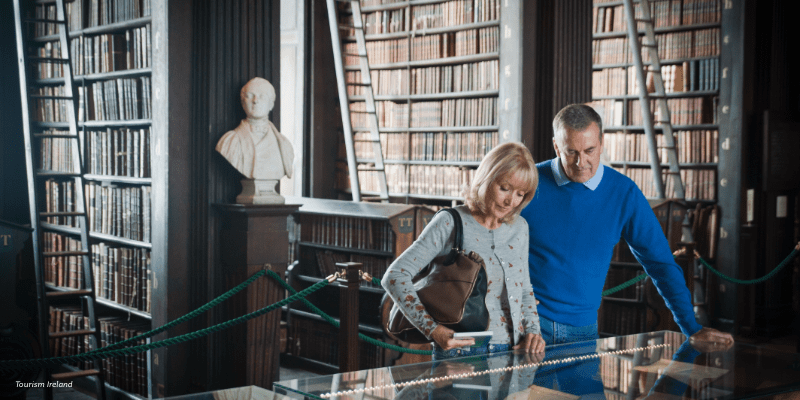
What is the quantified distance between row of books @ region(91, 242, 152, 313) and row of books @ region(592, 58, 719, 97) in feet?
14.1

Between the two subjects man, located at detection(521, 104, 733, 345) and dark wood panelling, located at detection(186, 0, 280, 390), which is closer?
man, located at detection(521, 104, 733, 345)

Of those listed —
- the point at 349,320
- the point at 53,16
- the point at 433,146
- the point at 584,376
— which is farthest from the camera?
the point at 433,146

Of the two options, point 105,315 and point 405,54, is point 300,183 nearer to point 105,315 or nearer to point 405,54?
point 405,54

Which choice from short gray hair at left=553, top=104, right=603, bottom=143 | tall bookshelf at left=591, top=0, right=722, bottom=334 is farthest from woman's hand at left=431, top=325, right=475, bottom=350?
tall bookshelf at left=591, top=0, right=722, bottom=334

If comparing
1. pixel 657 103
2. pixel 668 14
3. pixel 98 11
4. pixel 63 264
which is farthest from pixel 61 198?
pixel 668 14

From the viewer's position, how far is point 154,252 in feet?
12.3

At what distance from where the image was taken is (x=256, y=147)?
3.55 meters

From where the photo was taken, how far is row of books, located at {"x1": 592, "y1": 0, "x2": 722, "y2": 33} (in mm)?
6336

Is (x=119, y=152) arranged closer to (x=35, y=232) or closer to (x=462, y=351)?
(x=35, y=232)

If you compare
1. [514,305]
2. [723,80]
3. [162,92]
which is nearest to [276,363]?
[162,92]

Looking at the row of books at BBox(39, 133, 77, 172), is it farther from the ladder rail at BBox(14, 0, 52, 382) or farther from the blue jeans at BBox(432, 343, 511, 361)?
the blue jeans at BBox(432, 343, 511, 361)

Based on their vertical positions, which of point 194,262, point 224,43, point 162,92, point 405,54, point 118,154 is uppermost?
point 405,54

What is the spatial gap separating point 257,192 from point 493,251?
194 cm

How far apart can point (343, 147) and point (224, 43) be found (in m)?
3.59
